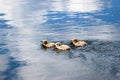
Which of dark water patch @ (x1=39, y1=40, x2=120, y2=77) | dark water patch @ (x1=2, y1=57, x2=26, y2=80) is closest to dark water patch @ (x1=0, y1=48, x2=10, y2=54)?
dark water patch @ (x1=2, y1=57, x2=26, y2=80)

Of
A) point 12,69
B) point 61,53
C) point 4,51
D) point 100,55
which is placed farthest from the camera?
point 4,51

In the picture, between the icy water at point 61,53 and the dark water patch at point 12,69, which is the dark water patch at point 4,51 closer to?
the icy water at point 61,53

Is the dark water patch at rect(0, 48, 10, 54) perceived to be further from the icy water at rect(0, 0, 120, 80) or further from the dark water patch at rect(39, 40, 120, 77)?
the dark water patch at rect(39, 40, 120, 77)

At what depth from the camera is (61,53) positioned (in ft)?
90.5

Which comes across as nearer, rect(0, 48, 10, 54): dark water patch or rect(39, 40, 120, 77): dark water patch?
rect(39, 40, 120, 77): dark water patch

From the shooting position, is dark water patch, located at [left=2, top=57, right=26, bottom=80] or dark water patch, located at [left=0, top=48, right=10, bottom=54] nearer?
dark water patch, located at [left=2, top=57, right=26, bottom=80]

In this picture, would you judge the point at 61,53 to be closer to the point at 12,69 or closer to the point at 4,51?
the point at 12,69

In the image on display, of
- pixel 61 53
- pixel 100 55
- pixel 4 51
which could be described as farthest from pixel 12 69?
pixel 100 55

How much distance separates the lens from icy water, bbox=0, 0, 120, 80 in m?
22.8

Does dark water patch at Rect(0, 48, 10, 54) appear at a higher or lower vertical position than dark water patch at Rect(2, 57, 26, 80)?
higher

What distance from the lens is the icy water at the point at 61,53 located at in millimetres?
22828

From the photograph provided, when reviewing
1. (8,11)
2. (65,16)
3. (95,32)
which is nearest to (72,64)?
(95,32)

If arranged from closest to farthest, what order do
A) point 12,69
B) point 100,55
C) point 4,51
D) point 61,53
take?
point 12,69, point 100,55, point 61,53, point 4,51

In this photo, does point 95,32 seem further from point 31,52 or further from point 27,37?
point 31,52
